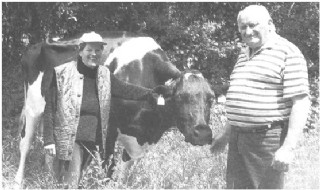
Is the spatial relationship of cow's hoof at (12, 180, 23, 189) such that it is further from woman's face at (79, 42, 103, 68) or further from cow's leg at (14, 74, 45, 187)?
woman's face at (79, 42, 103, 68)

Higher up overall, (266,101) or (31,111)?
(31,111)

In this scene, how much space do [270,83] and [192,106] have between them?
2.16 meters

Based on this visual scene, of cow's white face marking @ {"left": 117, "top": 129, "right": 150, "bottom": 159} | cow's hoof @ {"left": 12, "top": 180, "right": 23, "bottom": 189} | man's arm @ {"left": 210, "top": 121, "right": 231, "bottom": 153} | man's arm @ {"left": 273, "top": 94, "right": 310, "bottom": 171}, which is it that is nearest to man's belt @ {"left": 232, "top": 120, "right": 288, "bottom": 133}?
man's arm @ {"left": 273, "top": 94, "right": 310, "bottom": 171}

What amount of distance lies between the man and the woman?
154 centimetres

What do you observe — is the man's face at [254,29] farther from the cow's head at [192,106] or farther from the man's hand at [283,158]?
the cow's head at [192,106]

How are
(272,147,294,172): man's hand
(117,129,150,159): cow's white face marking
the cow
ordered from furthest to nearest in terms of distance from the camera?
(117,129,150,159): cow's white face marking → the cow → (272,147,294,172): man's hand

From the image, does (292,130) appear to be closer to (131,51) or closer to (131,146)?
(131,146)

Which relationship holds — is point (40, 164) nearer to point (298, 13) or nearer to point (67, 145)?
point (67, 145)

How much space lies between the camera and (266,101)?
3.48 m

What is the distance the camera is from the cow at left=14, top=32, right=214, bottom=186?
5645 millimetres

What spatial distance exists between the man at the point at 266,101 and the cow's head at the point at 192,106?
169 cm

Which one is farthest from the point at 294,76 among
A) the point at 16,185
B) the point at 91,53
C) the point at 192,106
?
the point at 16,185

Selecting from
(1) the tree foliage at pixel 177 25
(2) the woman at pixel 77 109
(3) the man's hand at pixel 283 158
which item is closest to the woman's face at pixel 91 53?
(2) the woman at pixel 77 109

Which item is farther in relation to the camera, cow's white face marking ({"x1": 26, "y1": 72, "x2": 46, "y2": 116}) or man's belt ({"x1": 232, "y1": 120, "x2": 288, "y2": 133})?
cow's white face marking ({"x1": 26, "y1": 72, "x2": 46, "y2": 116})
